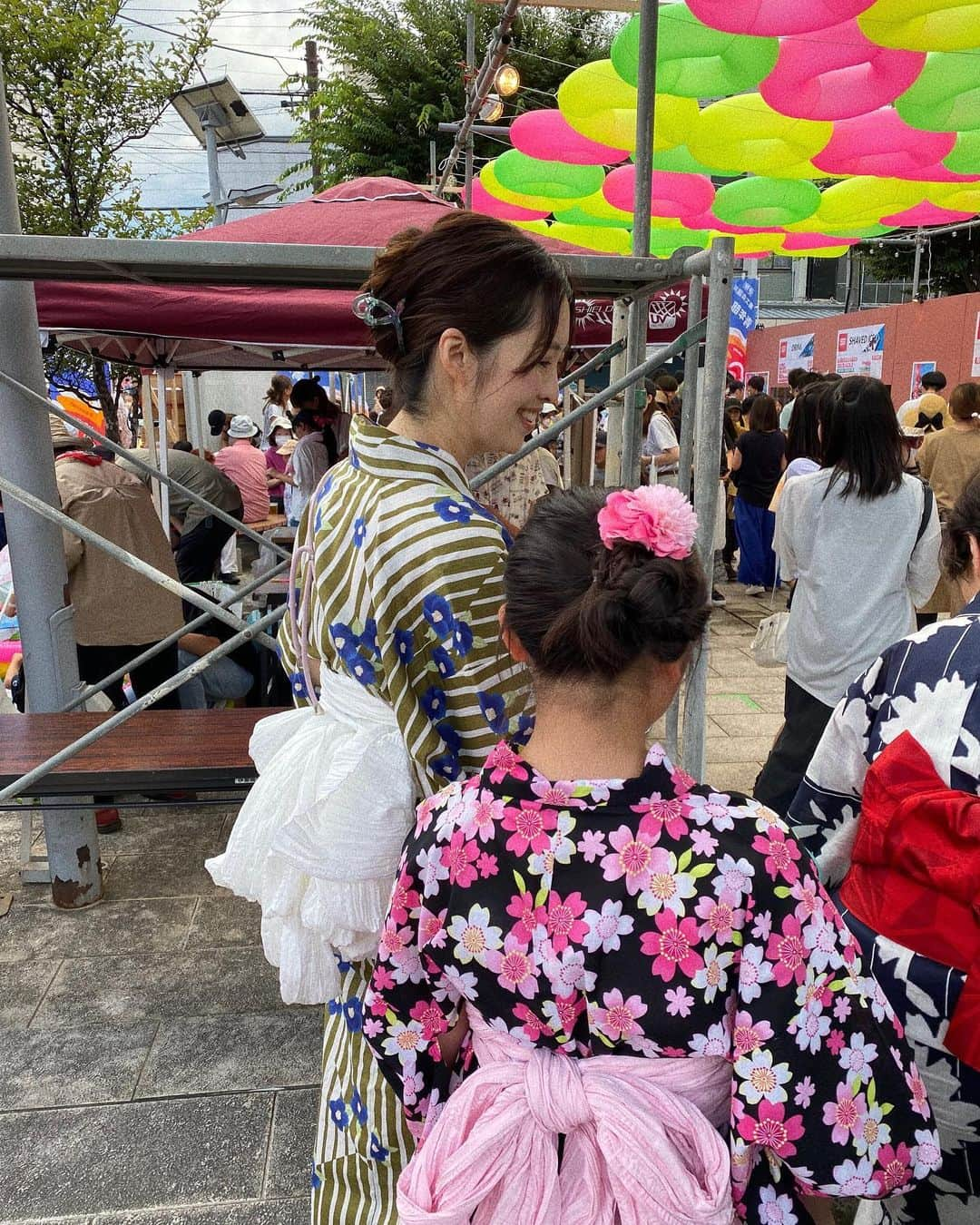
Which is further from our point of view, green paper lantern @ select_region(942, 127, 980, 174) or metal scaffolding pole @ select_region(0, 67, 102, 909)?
green paper lantern @ select_region(942, 127, 980, 174)

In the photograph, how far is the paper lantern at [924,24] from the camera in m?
3.66

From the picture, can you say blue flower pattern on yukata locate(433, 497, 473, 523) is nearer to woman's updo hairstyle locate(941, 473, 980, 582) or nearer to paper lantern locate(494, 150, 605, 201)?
woman's updo hairstyle locate(941, 473, 980, 582)

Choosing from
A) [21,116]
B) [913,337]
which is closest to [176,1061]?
[21,116]

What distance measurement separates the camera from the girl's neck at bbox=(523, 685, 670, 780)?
108cm

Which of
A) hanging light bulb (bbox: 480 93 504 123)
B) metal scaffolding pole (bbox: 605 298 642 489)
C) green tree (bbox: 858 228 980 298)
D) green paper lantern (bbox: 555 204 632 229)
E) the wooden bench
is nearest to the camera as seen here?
the wooden bench

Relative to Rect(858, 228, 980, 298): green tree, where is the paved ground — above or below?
below

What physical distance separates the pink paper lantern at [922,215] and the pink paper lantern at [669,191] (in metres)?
1.76

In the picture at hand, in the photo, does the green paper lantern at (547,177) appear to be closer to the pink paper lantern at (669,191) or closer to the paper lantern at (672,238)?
the pink paper lantern at (669,191)

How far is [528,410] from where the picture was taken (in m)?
1.42

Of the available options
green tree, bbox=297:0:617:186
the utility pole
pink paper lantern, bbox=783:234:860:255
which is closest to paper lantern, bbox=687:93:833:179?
pink paper lantern, bbox=783:234:860:255

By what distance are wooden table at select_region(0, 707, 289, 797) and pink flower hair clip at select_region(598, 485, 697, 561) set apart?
1997mm

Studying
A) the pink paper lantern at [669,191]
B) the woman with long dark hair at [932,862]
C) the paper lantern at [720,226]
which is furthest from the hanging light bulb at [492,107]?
the woman with long dark hair at [932,862]

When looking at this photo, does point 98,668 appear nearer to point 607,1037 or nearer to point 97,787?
point 97,787

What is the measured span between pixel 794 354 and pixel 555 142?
1145cm
